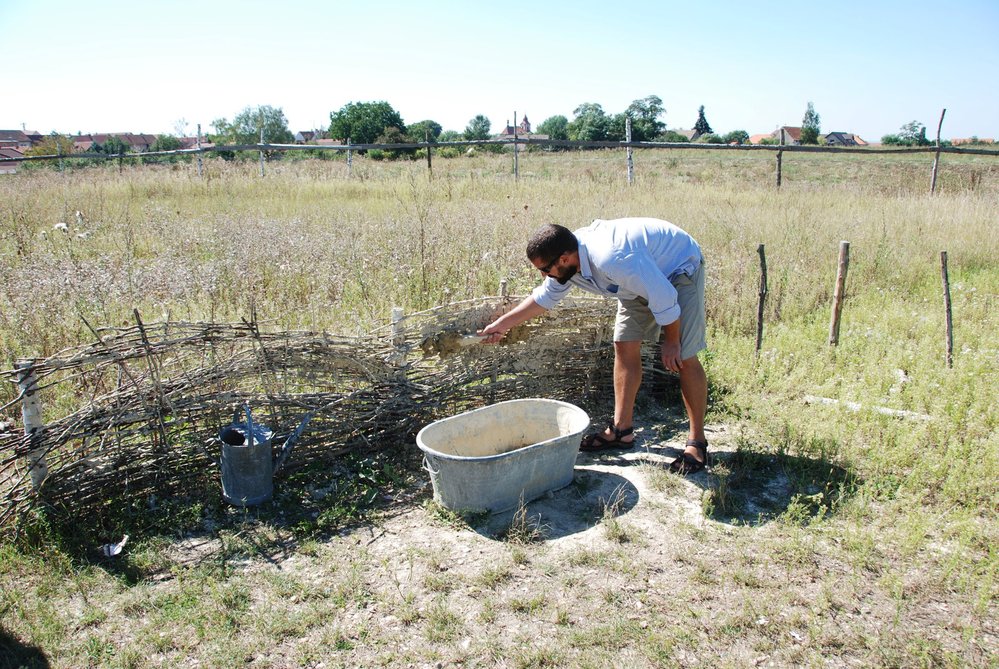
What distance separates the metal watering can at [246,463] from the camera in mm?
3342

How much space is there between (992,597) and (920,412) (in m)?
1.91

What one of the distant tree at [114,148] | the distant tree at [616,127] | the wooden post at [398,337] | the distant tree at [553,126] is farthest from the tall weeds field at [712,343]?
the distant tree at [553,126]

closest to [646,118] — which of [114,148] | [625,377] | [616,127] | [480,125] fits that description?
[616,127]

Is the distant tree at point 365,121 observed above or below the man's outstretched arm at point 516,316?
above

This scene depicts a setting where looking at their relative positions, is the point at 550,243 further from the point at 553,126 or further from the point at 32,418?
the point at 553,126

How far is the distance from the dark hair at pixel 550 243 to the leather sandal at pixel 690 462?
4.40ft

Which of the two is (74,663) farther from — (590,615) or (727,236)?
(727,236)

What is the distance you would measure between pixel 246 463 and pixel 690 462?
236cm

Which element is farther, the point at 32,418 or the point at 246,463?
the point at 246,463

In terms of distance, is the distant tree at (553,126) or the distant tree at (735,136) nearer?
the distant tree at (735,136)

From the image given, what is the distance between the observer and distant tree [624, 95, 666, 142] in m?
39.8

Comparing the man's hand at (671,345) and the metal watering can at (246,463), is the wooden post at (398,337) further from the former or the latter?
the man's hand at (671,345)

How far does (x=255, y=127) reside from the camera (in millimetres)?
59250

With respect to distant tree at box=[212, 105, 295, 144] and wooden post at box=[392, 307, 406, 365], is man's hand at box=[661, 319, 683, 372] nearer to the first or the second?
wooden post at box=[392, 307, 406, 365]
